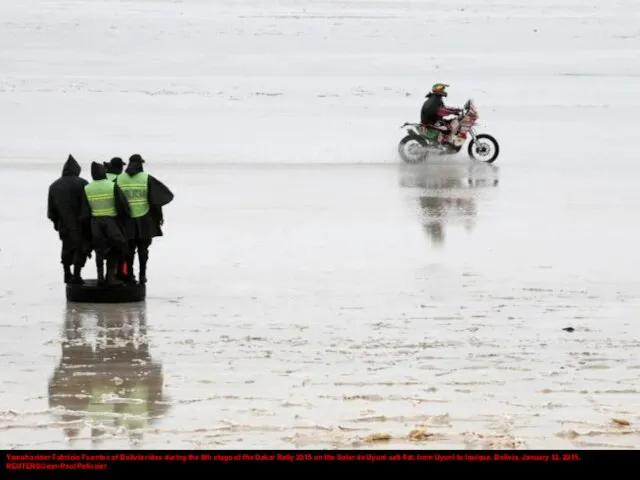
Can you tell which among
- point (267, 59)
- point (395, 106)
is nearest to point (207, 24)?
point (267, 59)

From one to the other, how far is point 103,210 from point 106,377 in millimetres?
3545

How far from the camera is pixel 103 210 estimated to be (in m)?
15.1

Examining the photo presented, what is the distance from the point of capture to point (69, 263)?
15406 millimetres

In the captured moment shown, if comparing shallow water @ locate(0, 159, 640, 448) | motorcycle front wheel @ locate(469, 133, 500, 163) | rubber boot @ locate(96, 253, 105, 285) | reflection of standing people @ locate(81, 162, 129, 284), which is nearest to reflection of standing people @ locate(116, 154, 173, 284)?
reflection of standing people @ locate(81, 162, 129, 284)

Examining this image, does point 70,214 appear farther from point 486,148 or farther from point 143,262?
point 486,148

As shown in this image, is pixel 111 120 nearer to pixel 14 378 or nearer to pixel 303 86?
pixel 303 86

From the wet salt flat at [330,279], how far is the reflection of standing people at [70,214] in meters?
0.55

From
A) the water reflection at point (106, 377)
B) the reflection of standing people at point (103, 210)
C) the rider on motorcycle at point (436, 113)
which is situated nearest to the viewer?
the water reflection at point (106, 377)

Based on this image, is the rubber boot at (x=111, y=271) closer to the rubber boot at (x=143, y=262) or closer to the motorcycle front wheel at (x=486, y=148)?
the rubber boot at (x=143, y=262)

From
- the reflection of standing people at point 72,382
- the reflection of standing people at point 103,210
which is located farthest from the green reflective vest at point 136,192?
the reflection of standing people at point 72,382

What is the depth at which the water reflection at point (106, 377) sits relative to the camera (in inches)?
408

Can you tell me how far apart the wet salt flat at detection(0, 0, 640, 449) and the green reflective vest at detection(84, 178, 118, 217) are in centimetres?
88

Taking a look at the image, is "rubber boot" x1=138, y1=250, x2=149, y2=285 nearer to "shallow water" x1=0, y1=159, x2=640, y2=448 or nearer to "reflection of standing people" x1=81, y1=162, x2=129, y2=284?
"shallow water" x1=0, y1=159, x2=640, y2=448
